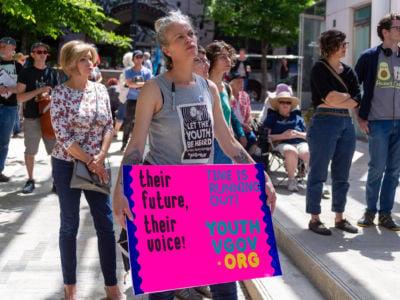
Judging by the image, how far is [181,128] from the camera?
9.88 feet

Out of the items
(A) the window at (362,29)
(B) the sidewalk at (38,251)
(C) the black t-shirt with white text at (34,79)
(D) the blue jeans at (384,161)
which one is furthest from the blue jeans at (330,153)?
(A) the window at (362,29)

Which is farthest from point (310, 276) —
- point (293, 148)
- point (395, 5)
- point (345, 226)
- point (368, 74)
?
point (395, 5)

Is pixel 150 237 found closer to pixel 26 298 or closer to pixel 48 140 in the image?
pixel 26 298

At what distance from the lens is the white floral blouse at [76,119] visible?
13.2 feet

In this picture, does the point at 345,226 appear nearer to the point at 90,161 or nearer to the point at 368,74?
the point at 368,74

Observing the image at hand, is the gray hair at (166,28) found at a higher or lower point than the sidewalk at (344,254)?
higher

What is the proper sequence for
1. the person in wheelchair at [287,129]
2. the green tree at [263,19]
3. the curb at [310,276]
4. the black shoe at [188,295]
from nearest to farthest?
1. the curb at [310,276]
2. the black shoe at [188,295]
3. the person in wheelchair at [287,129]
4. the green tree at [263,19]

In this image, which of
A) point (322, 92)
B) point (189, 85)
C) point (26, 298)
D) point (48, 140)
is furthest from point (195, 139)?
point (48, 140)

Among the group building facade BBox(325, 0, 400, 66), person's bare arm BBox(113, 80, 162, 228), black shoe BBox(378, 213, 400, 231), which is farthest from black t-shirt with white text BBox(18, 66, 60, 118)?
building facade BBox(325, 0, 400, 66)

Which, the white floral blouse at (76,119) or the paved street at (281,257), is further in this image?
the paved street at (281,257)

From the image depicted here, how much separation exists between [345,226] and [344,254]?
0.84 metres

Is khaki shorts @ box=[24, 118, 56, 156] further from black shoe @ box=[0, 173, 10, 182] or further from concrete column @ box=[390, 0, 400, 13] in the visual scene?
concrete column @ box=[390, 0, 400, 13]

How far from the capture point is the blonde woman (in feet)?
13.2

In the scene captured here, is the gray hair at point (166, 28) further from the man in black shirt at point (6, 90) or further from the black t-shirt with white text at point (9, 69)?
the black t-shirt with white text at point (9, 69)
